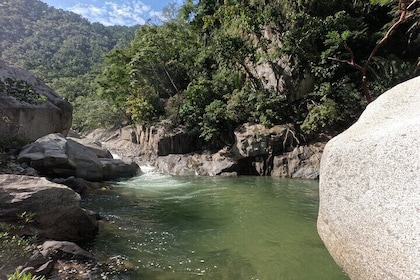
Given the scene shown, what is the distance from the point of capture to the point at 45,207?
20.4 feet

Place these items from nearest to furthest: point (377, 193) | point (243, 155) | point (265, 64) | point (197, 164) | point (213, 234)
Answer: point (377, 193) < point (213, 234) < point (243, 155) < point (197, 164) < point (265, 64)

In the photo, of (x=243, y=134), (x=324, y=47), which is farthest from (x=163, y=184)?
(x=324, y=47)

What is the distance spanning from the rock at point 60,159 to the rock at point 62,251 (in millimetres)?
7113

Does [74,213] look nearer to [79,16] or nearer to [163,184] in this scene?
[163,184]

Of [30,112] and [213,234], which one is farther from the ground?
[30,112]

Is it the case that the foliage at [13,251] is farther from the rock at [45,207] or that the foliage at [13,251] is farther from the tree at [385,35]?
the tree at [385,35]

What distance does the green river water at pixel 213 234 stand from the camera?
18.7 ft

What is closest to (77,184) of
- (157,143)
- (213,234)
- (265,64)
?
(213,234)

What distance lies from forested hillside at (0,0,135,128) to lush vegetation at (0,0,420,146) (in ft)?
75.7

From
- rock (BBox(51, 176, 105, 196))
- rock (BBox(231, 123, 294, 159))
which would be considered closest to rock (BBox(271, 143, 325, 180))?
rock (BBox(231, 123, 294, 159))

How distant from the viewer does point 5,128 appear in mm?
12805

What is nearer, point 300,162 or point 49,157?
point 49,157

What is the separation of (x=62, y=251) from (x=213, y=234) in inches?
138

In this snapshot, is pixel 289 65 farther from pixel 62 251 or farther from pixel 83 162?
pixel 62 251
